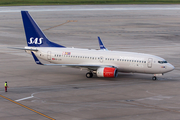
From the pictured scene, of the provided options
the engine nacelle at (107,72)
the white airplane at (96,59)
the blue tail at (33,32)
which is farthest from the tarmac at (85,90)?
the blue tail at (33,32)

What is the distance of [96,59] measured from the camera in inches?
1935

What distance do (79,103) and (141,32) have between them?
73.6 m

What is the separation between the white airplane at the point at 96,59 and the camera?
46844 mm

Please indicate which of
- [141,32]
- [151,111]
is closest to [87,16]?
[141,32]

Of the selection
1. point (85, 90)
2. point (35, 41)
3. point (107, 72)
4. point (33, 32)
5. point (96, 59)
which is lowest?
point (85, 90)

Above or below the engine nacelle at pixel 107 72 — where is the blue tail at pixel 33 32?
above

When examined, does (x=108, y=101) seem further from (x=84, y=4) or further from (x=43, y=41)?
(x=84, y=4)

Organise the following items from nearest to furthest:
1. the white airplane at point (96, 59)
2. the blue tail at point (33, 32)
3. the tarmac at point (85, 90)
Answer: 1. the tarmac at point (85, 90)
2. the white airplane at point (96, 59)
3. the blue tail at point (33, 32)

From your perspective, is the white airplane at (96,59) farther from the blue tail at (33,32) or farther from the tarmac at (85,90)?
the tarmac at (85,90)

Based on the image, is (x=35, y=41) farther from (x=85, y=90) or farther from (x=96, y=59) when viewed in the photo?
(x=85, y=90)

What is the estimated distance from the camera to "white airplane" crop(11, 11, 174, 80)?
154ft

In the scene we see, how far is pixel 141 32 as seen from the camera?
106 meters

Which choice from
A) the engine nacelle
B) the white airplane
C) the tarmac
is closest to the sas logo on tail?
the white airplane

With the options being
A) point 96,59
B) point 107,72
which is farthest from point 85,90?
point 96,59
